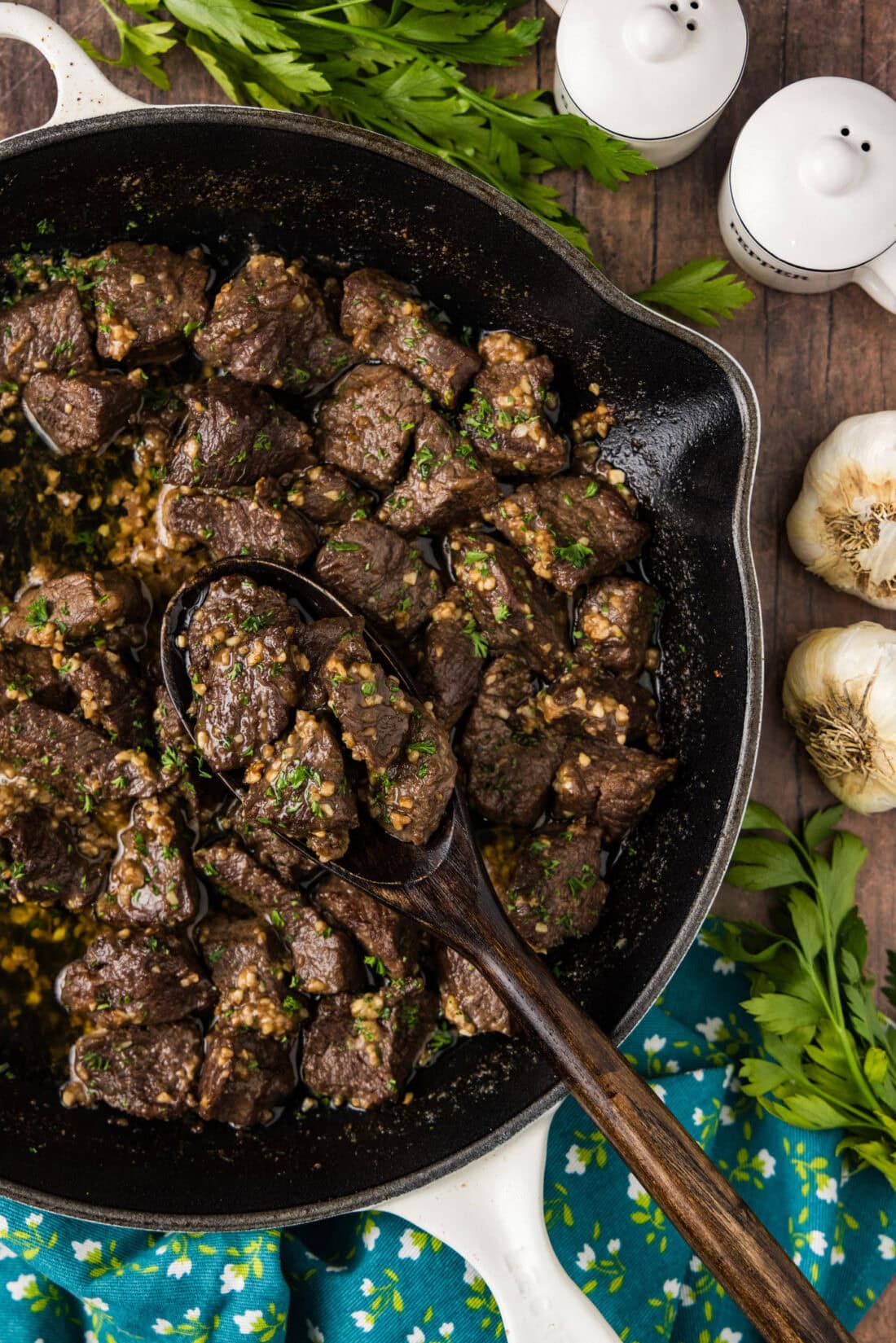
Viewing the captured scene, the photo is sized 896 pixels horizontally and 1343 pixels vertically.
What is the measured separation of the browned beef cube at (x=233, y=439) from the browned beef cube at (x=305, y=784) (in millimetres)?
968

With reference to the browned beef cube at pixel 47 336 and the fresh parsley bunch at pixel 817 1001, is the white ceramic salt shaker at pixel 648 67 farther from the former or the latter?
the fresh parsley bunch at pixel 817 1001

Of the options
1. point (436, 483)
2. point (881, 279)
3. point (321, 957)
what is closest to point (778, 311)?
point (881, 279)

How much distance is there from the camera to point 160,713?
3.77 metres

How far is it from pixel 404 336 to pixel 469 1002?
2.34 metres

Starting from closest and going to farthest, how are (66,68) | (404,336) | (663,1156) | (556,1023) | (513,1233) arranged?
(663,1156)
(556,1023)
(513,1233)
(66,68)
(404,336)

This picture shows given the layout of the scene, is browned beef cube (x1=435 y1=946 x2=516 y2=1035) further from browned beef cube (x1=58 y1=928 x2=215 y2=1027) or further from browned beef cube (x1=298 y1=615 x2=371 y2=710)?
browned beef cube (x1=298 y1=615 x2=371 y2=710)

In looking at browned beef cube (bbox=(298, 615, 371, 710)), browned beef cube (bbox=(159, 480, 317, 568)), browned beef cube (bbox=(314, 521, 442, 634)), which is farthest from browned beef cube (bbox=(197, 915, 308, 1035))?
browned beef cube (bbox=(159, 480, 317, 568))

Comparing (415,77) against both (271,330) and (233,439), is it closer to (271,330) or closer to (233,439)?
(271,330)

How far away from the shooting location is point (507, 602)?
12.3 feet

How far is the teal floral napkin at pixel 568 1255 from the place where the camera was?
12.7 ft

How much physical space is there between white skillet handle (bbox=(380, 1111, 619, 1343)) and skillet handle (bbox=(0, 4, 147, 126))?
11.7 feet

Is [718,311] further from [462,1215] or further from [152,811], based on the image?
[462,1215]

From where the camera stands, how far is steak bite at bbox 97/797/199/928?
3.73m

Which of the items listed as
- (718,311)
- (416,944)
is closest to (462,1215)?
(416,944)
